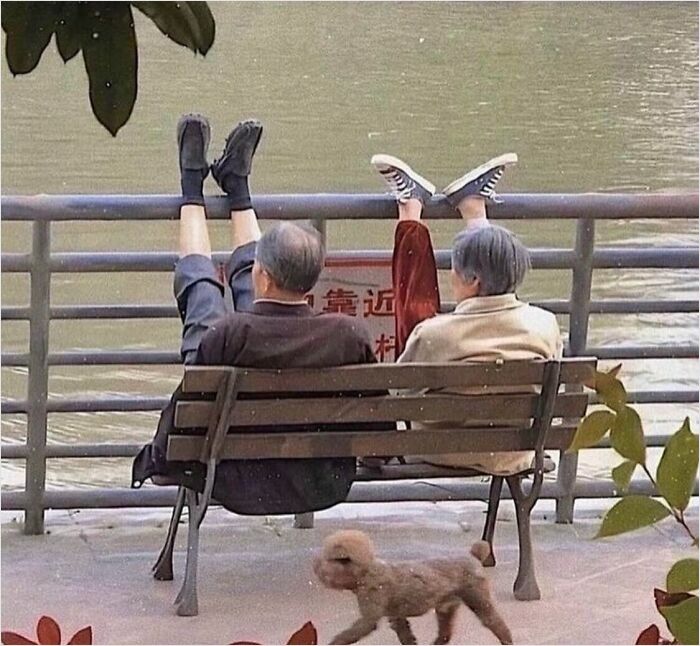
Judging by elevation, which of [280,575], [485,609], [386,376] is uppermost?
[386,376]

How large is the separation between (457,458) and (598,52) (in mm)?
3960

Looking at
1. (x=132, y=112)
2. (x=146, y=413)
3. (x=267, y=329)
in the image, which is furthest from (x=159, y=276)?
(x=132, y=112)

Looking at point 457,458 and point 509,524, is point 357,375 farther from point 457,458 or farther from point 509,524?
point 509,524

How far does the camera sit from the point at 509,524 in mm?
2984

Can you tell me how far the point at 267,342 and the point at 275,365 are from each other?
0.13 feet

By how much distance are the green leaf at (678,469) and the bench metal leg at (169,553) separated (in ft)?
6.36

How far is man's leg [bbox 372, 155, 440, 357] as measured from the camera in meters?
2.90

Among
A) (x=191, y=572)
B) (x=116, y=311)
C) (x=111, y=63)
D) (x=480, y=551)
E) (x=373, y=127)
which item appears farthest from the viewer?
(x=373, y=127)

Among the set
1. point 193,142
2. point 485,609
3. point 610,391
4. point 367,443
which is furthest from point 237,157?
point 610,391

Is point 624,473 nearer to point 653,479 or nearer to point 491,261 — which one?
point 653,479

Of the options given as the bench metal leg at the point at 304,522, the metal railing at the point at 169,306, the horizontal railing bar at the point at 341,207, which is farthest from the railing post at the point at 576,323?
the bench metal leg at the point at 304,522

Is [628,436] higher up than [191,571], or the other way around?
[628,436]

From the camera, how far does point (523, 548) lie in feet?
9.26

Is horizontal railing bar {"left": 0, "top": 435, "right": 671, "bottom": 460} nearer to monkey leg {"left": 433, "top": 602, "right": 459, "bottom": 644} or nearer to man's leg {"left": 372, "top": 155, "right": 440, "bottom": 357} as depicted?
man's leg {"left": 372, "top": 155, "right": 440, "bottom": 357}
